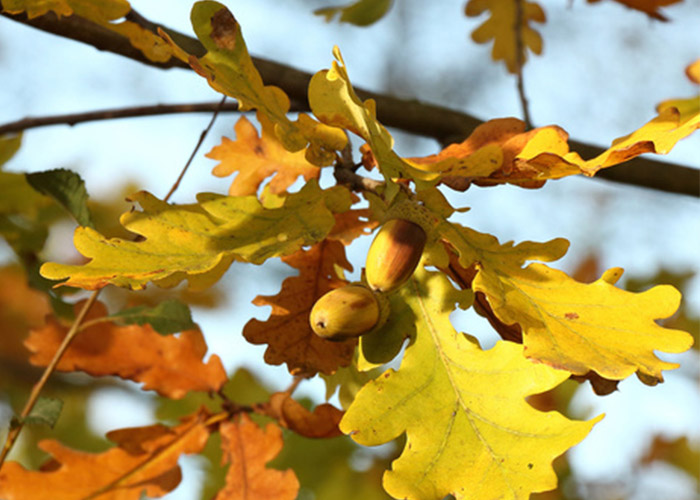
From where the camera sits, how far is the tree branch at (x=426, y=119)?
1.18m

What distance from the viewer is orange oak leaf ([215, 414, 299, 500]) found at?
1064mm

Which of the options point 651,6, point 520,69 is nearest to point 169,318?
point 520,69

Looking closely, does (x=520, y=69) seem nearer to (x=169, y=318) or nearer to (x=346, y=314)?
(x=169, y=318)

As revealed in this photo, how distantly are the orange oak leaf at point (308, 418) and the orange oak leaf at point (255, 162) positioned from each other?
0.93ft

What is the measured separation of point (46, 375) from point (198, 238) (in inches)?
16.5

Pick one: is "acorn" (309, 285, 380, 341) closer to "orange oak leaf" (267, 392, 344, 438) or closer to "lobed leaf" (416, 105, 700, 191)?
"lobed leaf" (416, 105, 700, 191)

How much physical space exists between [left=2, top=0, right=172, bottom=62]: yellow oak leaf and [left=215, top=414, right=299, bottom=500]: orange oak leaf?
53 centimetres

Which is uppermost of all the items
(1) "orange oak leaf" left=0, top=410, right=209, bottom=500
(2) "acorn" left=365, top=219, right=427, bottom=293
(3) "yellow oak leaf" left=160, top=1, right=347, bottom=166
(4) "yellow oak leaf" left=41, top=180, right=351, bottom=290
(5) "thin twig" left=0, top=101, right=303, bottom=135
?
(3) "yellow oak leaf" left=160, top=1, right=347, bottom=166

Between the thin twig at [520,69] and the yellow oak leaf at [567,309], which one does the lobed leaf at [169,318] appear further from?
the thin twig at [520,69]

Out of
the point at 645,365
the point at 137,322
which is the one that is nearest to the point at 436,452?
the point at 645,365

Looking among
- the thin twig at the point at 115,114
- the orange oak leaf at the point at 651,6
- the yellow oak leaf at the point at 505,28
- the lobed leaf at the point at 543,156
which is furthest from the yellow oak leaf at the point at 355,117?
the yellow oak leaf at the point at 505,28

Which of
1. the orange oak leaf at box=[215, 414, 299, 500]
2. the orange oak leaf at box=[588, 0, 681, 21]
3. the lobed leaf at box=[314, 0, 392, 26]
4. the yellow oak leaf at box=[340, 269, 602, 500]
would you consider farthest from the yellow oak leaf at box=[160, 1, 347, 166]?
the orange oak leaf at box=[588, 0, 681, 21]

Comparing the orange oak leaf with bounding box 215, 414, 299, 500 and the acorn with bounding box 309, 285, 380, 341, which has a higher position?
the acorn with bounding box 309, 285, 380, 341

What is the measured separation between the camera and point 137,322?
3.75 feet
